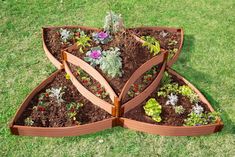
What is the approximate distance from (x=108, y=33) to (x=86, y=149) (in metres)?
2.89

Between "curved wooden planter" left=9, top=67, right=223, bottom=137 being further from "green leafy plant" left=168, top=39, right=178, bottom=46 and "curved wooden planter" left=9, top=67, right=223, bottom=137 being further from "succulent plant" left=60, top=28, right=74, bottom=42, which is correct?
"green leafy plant" left=168, top=39, right=178, bottom=46

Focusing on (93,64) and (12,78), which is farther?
(12,78)

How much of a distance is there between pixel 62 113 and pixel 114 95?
1233 mm

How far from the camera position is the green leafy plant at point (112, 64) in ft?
25.9

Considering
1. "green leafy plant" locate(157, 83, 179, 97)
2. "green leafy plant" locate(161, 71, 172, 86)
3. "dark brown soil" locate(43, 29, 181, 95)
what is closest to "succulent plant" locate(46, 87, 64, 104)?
"dark brown soil" locate(43, 29, 181, 95)

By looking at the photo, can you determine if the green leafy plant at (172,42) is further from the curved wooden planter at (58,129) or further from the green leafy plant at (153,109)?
the curved wooden planter at (58,129)

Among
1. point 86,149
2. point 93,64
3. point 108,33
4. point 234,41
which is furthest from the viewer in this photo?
point 234,41

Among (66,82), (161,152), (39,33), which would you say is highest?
(39,33)

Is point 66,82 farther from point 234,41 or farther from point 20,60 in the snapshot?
point 234,41

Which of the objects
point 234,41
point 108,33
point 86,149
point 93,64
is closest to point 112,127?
point 86,149

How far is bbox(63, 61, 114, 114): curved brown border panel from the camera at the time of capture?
7.82m

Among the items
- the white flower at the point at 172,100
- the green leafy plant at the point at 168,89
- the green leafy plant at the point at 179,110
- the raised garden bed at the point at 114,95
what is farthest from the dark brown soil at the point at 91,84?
the green leafy plant at the point at 179,110

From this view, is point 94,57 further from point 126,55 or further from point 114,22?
point 114,22

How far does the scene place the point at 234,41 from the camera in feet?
33.8
